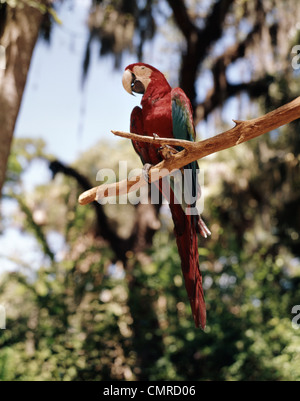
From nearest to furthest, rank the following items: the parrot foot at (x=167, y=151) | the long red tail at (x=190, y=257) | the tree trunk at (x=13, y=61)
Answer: the long red tail at (x=190, y=257) < the parrot foot at (x=167, y=151) < the tree trunk at (x=13, y=61)

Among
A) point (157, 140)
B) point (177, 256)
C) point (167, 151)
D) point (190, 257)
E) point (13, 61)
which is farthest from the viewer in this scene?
point (177, 256)

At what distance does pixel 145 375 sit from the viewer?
3.82 m

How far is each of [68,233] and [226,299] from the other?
2.02 metres

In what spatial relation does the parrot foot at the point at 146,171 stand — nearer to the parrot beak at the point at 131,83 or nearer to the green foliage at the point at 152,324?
the parrot beak at the point at 131,83

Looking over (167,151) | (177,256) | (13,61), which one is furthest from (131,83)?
(177,256)

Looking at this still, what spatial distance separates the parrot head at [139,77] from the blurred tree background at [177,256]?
1433 mm

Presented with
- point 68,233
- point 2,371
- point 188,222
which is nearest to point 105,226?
point 68,233

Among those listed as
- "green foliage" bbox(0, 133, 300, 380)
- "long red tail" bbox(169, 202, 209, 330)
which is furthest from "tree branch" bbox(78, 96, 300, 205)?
"green foliage" bbox(0, 133, 300, 380)

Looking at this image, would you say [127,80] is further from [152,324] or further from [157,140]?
[152,324]

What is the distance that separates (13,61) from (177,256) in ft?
8.73

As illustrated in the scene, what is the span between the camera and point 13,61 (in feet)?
7.74

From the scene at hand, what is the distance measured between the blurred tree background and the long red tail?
1.67m

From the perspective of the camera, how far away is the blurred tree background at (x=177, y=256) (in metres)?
3.57

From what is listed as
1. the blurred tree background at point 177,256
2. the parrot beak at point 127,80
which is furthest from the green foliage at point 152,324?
the parrot beak at point 127,80
